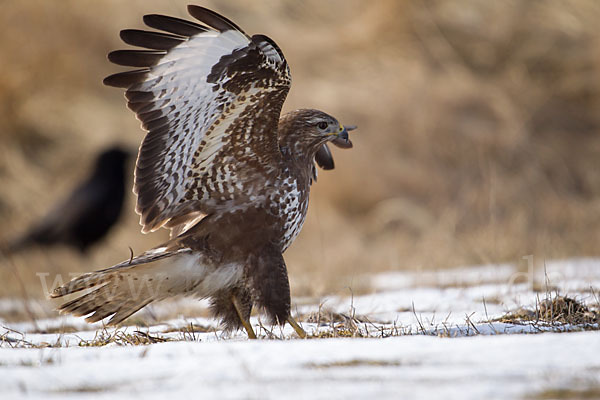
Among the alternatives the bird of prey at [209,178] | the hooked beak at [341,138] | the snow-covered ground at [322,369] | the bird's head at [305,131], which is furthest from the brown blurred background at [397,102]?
the snow-covered ground at [322,369]

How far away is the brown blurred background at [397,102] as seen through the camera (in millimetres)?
11250

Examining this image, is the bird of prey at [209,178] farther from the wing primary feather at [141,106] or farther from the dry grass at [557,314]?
the dry grass at [557,314]

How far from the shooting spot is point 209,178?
12.9 ft

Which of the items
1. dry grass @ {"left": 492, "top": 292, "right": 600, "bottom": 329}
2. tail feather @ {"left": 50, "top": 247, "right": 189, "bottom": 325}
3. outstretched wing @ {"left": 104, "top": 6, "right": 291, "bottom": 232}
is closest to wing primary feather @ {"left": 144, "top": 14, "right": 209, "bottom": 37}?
outstretched wing @ {"left": 104, "top": 6, "right": 291, "bottom": 232}

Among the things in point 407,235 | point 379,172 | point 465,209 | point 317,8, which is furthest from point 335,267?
point 317,8

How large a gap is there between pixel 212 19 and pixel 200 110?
0.54 metres

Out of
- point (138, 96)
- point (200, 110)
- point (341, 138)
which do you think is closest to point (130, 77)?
point (138, 96)

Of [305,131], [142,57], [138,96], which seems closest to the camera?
[142,57]

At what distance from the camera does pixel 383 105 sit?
12.5 metres

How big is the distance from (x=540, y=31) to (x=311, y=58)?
13.6 feet

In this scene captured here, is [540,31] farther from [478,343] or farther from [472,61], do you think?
[478,343]

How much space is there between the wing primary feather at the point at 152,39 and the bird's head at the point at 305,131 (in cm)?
91

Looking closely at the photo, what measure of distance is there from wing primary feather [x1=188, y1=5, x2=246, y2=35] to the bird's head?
2.94ft

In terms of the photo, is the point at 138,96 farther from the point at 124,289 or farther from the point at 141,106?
the point at 124,289
